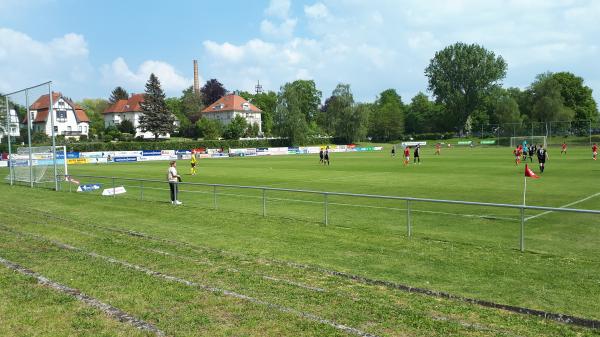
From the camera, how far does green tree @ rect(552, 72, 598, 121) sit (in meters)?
112

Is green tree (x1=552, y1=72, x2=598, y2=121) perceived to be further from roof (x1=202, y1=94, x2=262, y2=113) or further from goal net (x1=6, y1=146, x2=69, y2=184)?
goal net (x1=6, y1=146, x2=69, y2=184)

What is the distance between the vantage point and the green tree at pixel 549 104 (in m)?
103

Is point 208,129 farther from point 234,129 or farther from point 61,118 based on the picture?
point 61,118

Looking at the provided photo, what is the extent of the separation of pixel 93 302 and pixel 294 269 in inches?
142

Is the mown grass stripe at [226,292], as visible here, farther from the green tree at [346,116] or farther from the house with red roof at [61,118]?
the green tree at [346,116]

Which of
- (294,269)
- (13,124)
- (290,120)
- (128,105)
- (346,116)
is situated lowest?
(294,269)

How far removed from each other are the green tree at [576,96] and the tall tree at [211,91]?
9342cm

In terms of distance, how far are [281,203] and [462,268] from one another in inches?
466

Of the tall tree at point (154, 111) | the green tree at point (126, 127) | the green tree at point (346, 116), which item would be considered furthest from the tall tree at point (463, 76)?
the green tree at point (126, 127)

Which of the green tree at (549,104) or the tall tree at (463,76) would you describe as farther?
the tall tree at (463,76)

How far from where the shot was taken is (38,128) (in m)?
29.8

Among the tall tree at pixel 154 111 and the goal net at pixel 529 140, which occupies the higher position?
the tall tree at pixel 154 111

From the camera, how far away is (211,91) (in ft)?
485

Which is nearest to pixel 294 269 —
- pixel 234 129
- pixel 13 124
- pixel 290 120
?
pixel 13 124
